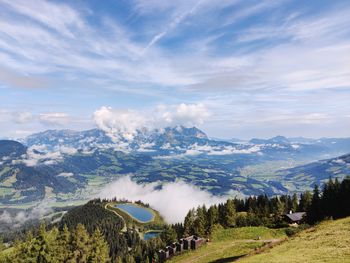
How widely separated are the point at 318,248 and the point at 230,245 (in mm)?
37762

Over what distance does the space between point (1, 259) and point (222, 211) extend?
96.7m

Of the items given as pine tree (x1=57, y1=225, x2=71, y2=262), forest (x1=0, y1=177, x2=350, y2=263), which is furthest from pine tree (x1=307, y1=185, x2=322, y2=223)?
pine tree (x1=57, y1=225, x2=71, y2=262)

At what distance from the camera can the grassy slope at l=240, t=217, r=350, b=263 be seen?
139ft

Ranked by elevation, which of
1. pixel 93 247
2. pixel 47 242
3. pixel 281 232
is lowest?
pixel 93 247

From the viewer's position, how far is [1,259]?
110 m

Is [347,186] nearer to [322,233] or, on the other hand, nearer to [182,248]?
[322,233]

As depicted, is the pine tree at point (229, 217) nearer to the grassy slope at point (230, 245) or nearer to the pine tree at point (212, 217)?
the pine tree at point (212, 217)

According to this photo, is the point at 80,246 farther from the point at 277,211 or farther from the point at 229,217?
the point at 277,211

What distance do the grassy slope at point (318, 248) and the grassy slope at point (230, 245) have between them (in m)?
15.1

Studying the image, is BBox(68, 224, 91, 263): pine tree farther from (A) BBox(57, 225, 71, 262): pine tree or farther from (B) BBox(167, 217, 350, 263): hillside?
(B) BBox(167, 217, 350, 263): hillside

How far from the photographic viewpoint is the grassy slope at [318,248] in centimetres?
4234

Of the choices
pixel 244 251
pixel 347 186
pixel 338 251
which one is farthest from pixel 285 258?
pixel 347 186

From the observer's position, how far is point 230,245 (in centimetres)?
8344

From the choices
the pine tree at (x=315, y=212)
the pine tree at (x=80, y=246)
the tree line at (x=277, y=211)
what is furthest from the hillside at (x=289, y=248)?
the pine tree at (x=80, y=246)
